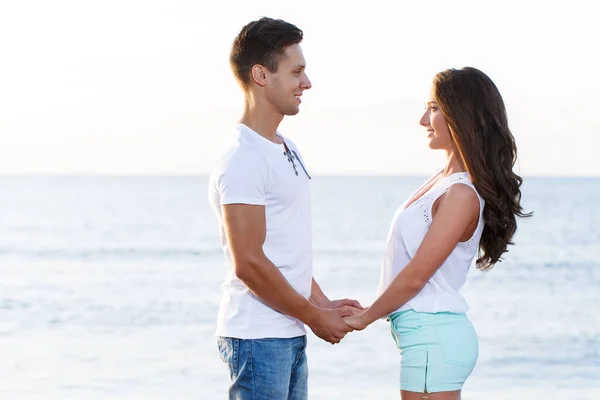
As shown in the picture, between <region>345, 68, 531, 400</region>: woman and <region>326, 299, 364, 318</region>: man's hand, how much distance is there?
171 mm

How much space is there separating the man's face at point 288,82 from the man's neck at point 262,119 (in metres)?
0.04

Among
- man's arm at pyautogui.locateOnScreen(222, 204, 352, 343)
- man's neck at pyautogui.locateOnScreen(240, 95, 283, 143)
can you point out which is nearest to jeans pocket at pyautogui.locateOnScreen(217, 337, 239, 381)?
man's arm at pyautogui.locateOnScreen(222, 204, 352, 343)

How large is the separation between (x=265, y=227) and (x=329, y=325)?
1.84 ft

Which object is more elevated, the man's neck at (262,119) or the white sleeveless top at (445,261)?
the man's neck at (262,119)

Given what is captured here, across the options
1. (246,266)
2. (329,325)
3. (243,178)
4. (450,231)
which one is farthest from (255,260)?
(450,231)

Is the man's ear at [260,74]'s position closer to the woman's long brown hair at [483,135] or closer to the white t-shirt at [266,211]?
the white t-shirt at [266,211]

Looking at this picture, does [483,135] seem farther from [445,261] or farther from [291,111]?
[291,111]

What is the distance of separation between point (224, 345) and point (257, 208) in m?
0.54

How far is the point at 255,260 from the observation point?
3.12 meters

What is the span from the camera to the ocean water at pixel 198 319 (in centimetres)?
838

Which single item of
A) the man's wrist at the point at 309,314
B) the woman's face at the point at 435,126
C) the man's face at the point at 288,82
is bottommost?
the man's wrist at the point at 309,314

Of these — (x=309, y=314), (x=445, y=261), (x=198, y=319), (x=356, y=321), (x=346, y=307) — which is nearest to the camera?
(x=309, y=314)

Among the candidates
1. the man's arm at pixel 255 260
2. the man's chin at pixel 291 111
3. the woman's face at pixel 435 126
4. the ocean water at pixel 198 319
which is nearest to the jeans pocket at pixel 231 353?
the man's arm at pixel 255 260

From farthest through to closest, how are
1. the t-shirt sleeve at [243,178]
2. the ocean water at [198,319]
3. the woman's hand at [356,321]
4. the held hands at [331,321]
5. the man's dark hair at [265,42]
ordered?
the ocean water at [198,319] < the woman's hand at [356,321] < the held hands at [331,321] < the man's dark hair at [265,42] < the t-shirt sleeve at [243,178]
